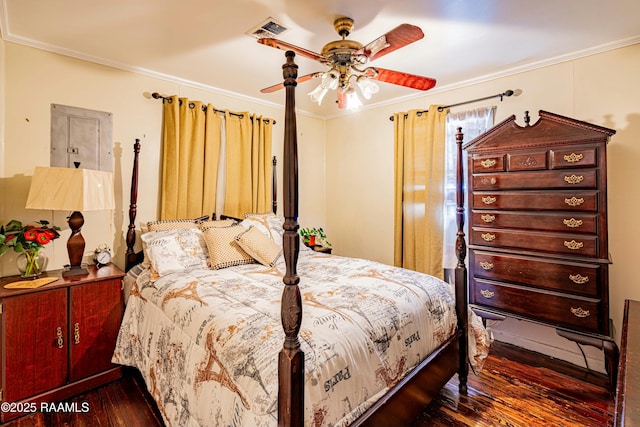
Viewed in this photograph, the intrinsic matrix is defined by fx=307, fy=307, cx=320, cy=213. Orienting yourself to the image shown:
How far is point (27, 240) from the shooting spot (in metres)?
2.07

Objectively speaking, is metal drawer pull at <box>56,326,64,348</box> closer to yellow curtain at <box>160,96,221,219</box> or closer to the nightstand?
the nightstand

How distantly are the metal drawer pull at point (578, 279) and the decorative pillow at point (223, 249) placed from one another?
7.99 feet

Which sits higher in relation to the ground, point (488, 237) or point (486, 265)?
point (488, 237)

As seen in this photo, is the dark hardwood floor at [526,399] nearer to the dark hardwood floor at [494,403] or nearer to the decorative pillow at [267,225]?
the dark hardwood floor at [494,403]

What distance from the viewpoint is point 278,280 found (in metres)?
2.17

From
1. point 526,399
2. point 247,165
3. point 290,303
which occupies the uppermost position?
point 247,165

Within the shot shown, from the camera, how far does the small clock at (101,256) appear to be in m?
2.50

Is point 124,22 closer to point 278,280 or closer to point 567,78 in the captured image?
point 278,280

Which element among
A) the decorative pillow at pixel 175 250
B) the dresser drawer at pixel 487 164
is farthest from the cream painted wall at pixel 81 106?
the dresser drawer at pixel 487 164

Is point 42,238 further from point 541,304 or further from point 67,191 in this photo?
point 541,304

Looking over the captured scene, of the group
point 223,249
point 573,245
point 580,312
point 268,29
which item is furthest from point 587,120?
point 223,249

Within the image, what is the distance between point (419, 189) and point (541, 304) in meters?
1.57

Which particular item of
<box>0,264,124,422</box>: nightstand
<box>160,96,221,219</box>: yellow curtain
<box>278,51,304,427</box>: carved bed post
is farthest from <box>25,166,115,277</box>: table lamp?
<box>278,51,304,427</box>: carved bed post

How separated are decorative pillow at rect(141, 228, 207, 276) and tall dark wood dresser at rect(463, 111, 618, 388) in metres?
2.32
